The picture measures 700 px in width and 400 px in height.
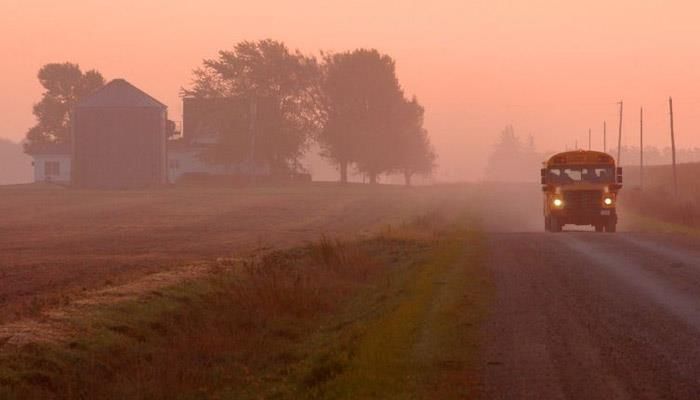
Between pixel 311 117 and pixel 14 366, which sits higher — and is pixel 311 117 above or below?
above

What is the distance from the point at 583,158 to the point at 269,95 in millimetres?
86172

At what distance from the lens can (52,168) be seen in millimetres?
135000

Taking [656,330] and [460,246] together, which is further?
[460,246]

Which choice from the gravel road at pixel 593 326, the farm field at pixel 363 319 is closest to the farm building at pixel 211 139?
the farm field at pixel 363 319

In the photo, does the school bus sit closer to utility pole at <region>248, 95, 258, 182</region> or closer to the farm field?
the farm field

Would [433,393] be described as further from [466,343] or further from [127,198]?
[127,198]

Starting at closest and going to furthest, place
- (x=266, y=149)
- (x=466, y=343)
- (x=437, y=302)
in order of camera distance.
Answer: (x=466, y=343), (x=437, y=302), (x=266, y=149)

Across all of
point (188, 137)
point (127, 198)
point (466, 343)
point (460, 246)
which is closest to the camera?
point (466, 343)

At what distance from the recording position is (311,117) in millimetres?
133125

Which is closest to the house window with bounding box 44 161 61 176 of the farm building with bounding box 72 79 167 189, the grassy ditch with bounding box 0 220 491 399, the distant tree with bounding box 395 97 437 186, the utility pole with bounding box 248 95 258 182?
the farm building with bounding box 72 79 167 189

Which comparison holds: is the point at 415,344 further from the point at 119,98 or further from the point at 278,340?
the point at 119,98

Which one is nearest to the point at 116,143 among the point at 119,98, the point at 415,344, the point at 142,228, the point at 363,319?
the point at 119,98

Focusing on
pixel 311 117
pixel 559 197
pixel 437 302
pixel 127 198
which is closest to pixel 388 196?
pixel 127 198

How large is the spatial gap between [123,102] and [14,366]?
10317 cm
